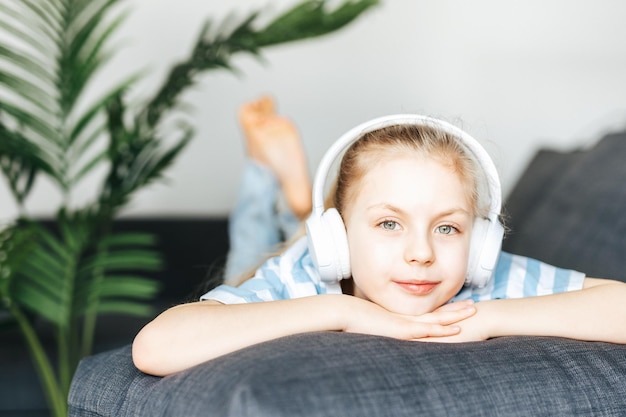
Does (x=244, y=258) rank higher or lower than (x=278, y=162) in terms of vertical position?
lower

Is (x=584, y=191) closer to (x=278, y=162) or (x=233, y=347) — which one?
(x=278, y=162)

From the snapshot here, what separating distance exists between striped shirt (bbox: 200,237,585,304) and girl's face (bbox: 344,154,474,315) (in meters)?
0.10

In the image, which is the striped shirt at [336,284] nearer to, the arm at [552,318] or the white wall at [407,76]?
the arm at [552,318]

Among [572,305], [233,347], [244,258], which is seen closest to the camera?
Answer: [233,347]

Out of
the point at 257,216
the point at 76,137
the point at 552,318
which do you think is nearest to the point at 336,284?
the point at 552,318

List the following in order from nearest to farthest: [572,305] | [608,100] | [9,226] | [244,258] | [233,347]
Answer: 1. [233,347]
2. [572,305]
3. [9,226]
4. [244,258]
5. [608,100]

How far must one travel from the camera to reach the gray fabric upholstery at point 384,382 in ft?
2.50

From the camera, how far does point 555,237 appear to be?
1.69m

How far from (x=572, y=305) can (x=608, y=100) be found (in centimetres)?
203

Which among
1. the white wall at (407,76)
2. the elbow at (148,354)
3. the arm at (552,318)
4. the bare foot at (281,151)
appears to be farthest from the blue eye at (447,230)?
the white wall at (407,76)

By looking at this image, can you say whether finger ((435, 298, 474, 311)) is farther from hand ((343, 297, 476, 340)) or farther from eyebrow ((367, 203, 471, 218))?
eyebrow ((367, 203, 471, 218))

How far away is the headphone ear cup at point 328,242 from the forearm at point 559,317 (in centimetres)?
19

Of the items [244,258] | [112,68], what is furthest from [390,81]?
[244,258]

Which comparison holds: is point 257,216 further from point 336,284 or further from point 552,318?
point 552,318
